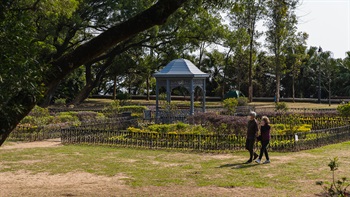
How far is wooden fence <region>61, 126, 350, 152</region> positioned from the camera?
1708 centimetres

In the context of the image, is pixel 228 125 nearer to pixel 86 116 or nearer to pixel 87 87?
pixel 86 116

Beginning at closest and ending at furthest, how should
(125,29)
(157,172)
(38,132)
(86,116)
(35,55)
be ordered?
(35,55) < (125,29) < (157,172) < (38,132) < (86,116)

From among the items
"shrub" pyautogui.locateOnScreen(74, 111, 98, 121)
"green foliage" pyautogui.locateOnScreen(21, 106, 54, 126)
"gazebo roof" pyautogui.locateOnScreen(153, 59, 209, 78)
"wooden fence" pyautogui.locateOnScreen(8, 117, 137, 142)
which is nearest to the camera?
"wooden fence" pyautogui.locateOnScreen(8, 117, 137, 142)

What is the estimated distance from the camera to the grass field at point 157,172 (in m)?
10.4

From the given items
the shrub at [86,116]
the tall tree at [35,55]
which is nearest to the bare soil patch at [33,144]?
the shrub at [86,116]

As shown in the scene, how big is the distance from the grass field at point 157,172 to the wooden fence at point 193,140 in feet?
2.24

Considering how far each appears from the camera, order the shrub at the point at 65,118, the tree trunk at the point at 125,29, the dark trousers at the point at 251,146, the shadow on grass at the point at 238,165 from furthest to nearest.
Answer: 1. the shrub at the point at 65,118
2. the dark trousers at the point at 251,146
3. the shadow on grass at the point at 238,165
4. the tree trunk at the point at 125,29

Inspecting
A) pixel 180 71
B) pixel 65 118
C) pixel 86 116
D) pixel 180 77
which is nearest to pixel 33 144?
Answer: pixel 65 118

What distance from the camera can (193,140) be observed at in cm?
→ 1742

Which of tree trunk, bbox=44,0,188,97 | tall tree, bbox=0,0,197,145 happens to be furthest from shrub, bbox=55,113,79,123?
tree trunk, bbox=44,0,188,97

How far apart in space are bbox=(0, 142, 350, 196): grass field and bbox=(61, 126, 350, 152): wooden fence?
682mm

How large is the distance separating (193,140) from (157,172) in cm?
482

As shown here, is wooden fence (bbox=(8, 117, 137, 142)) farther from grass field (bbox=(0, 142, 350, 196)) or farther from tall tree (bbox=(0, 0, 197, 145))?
tall tree (bbox=(0, 0, 197, 145))

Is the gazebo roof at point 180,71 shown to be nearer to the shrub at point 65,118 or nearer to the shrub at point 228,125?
the shrub at point 65,118
